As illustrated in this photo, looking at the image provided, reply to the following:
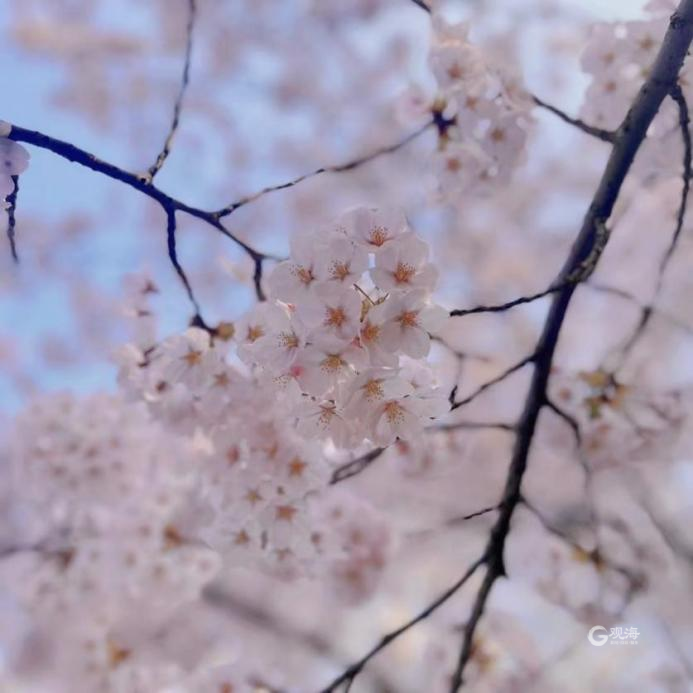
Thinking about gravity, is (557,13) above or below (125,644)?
above

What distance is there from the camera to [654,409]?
247 centimetres

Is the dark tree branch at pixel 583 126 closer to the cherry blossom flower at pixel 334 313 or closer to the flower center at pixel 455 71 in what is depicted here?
the flower center at pixel 455 71

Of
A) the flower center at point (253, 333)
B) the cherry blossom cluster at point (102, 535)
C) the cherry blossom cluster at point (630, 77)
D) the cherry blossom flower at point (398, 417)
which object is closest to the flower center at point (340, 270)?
the cherry blossom flower at point (398, 417)

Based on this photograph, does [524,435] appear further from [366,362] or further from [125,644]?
[125,644]

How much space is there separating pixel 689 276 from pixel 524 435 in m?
4.09

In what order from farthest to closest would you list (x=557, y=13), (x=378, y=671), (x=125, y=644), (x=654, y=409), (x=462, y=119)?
(x=557, y=13)
(x=378, y=671)
(x=125, y=644)
(x=654, y=409)
(x=462, y=119)

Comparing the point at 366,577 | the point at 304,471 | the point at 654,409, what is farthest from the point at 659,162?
the point at 366,577

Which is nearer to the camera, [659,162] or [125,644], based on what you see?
[659,162]

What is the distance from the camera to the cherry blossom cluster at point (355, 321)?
128cm

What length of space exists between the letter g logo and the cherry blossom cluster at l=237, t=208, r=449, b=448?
1.46 metres

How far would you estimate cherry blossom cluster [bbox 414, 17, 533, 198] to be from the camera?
222 cm

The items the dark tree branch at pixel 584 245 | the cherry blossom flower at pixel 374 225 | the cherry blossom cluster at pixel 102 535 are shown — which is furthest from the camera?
A: the cherry blossom cluster at pixel 102 535

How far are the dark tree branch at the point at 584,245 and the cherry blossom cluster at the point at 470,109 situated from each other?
0.64 metres

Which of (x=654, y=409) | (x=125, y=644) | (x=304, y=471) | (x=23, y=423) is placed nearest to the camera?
(x=304, y=471)
